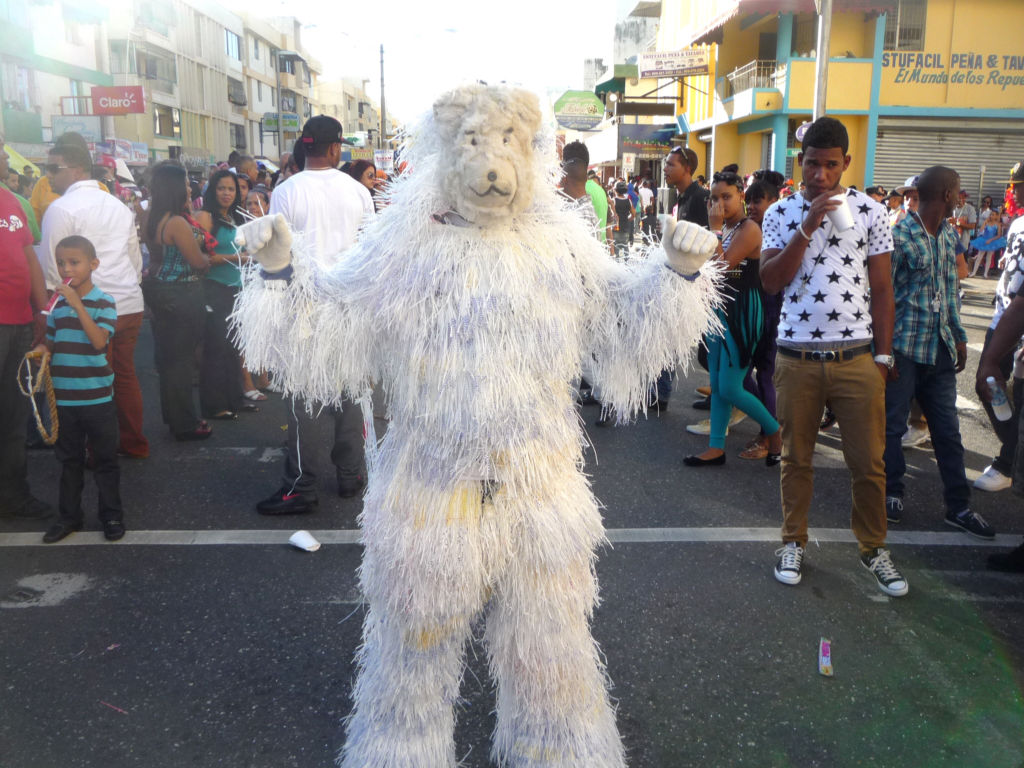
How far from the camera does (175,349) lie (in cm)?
592

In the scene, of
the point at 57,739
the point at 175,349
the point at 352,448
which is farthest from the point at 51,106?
the point at 57,739

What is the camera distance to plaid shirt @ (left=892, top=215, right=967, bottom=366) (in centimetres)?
432

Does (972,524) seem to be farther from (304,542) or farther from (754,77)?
(754,77)

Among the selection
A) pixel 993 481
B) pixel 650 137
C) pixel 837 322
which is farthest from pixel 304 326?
pixel 650 137

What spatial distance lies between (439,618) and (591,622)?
4.57 feet

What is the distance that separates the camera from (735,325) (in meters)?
5.15

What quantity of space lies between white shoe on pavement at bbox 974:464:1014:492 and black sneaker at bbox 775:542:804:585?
1.98 metres

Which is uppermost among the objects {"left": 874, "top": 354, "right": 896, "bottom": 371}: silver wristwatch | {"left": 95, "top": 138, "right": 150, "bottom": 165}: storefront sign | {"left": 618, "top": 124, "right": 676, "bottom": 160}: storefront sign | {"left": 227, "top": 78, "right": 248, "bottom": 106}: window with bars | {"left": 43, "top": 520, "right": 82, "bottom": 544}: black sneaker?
{"left": 227, "top": 78, "right": 248, "bottom": 106}: window with bars

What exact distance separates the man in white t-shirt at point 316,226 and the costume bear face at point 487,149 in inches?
92.8

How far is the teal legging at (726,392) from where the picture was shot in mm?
5152

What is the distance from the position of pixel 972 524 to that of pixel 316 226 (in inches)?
157

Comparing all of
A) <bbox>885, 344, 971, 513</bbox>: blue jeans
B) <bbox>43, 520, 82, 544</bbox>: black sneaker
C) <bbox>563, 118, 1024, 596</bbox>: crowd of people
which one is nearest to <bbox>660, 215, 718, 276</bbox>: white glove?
<bbox>563, 118, 1024, 596</bbox>: crowd of people

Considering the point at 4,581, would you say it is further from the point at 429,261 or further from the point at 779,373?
the point at 779,373

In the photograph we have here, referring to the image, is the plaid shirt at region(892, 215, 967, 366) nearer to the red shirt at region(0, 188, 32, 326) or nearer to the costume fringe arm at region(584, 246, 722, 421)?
the costume fringe arm at region(584, 246, 722, 421)
